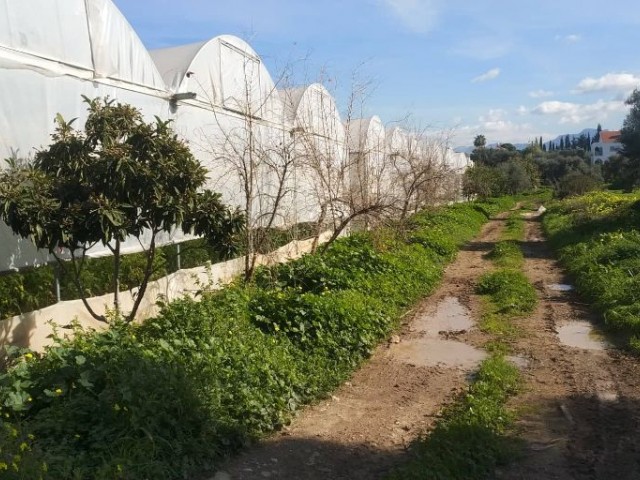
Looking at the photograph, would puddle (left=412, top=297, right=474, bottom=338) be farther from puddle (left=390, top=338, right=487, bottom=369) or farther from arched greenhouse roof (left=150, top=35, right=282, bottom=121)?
arched greenhouse roof (left=150, top=35, right=282, bottom=121)

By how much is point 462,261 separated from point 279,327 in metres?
10.3

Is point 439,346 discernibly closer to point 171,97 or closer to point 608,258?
point 171,97

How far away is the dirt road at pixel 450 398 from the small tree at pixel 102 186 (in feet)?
7.49

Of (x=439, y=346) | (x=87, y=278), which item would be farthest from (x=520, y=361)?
(x=87, y=278)

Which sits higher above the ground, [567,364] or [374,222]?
[374,222]

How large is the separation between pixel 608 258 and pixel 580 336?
535cm

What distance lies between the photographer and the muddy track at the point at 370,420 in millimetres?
4477

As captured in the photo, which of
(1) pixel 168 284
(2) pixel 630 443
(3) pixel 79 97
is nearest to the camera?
(2) pixel 630 443

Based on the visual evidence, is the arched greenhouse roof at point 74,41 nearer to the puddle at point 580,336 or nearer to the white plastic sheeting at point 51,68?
the white plastic sheeting at point 51,68

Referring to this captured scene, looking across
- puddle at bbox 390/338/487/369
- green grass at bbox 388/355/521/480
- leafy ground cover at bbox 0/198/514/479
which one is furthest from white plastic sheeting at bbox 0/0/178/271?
A: green grass at bbox 388/355/521/480

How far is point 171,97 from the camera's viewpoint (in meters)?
8.41

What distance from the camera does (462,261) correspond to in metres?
16.4

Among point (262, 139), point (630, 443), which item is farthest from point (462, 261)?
point (630, 443)

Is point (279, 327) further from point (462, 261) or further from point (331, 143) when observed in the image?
point (462, 261)
